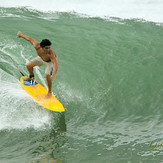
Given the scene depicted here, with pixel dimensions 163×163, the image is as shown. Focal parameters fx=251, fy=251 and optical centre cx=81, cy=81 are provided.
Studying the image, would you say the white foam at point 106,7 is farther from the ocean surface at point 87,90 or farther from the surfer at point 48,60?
the surfer at point 48,60

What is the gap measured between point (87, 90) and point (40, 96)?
1609 millimetres

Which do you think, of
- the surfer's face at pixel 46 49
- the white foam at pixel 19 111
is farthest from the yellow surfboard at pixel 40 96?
→ the surfer's face at pixel 46 49

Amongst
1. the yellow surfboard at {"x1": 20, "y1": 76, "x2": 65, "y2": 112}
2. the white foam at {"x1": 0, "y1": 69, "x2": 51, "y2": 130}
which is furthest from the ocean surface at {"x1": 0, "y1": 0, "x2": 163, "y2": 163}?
the yellow surfboard at {"x1": 20, "y1": 76, "x2": 65, "y2": 112}

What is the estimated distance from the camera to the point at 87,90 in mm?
7566

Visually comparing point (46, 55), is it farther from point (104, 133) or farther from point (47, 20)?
point (47, 20)

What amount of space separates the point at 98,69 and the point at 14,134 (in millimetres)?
3976

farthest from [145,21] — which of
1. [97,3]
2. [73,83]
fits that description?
[73,83]

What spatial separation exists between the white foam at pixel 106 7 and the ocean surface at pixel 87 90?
1.42 feet

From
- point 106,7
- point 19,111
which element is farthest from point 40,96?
point 106,7

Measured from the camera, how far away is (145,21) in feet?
43.0

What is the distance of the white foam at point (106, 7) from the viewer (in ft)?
46.5

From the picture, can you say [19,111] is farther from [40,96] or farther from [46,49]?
[46,49]

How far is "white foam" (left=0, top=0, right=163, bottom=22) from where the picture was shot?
14160 mm

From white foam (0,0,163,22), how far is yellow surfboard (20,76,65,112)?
7.87 m
